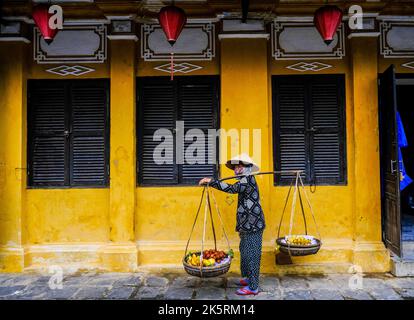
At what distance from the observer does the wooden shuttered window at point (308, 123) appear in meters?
5.92

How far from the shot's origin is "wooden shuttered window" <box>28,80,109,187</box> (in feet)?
19.7

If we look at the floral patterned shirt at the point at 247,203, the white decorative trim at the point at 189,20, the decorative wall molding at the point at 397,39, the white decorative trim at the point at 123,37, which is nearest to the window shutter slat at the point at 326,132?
the decorative wall molding at the point at 397,39

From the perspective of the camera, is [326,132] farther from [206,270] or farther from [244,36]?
[206,270]

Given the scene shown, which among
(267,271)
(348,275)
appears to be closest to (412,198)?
(348,275)

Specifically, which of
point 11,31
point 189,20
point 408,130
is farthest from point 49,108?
point 408,130

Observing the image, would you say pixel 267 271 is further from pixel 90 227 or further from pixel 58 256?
pixel 58 256

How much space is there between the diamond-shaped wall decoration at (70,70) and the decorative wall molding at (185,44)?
3.25ft

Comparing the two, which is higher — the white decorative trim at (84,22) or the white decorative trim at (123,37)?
the white decorative trim at (84,22)

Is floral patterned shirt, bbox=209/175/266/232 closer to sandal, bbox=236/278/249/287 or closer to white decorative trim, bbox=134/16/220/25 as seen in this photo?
sandal, bbox=236/278/249/287

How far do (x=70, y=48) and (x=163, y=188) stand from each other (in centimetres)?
275

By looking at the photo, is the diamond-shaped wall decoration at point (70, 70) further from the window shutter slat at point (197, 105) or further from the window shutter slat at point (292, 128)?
the window shutter slat at point (292, 128)

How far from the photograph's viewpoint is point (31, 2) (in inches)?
225
